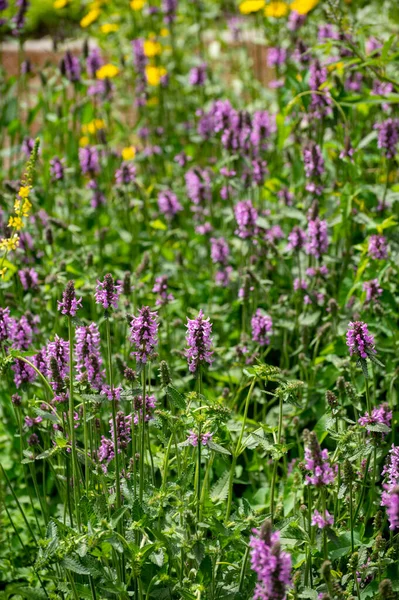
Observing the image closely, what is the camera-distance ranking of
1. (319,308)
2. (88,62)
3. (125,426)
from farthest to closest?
(88,62) < (319,308) < (125,426)

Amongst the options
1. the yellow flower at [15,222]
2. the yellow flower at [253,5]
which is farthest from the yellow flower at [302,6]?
the yellow flower at [15,222]

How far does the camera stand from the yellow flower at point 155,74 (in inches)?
227

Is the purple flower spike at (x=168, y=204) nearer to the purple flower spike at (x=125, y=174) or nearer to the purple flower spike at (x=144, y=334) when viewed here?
the purple flower spike at (x=125, y=174)

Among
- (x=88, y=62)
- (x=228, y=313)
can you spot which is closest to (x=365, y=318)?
(x=228, y=313)

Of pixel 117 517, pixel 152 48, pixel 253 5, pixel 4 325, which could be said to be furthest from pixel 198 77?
pixel 117 517

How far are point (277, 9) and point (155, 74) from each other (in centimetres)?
95

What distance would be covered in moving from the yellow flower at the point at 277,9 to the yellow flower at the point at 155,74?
78 cm

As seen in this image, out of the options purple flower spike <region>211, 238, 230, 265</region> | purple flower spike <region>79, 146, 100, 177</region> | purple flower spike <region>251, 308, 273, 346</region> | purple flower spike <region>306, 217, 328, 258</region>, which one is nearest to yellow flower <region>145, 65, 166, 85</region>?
purple flower spike <region>79, 146, 100, 177</region>

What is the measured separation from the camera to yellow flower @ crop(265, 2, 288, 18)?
5.51 m

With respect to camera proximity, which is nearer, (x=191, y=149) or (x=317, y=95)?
(x=317, y=95)

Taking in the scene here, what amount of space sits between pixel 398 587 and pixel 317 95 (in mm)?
2288

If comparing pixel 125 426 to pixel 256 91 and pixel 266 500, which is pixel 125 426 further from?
pixel 256 91

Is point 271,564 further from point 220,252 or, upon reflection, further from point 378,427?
point 220,252

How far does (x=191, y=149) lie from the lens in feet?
17.5
